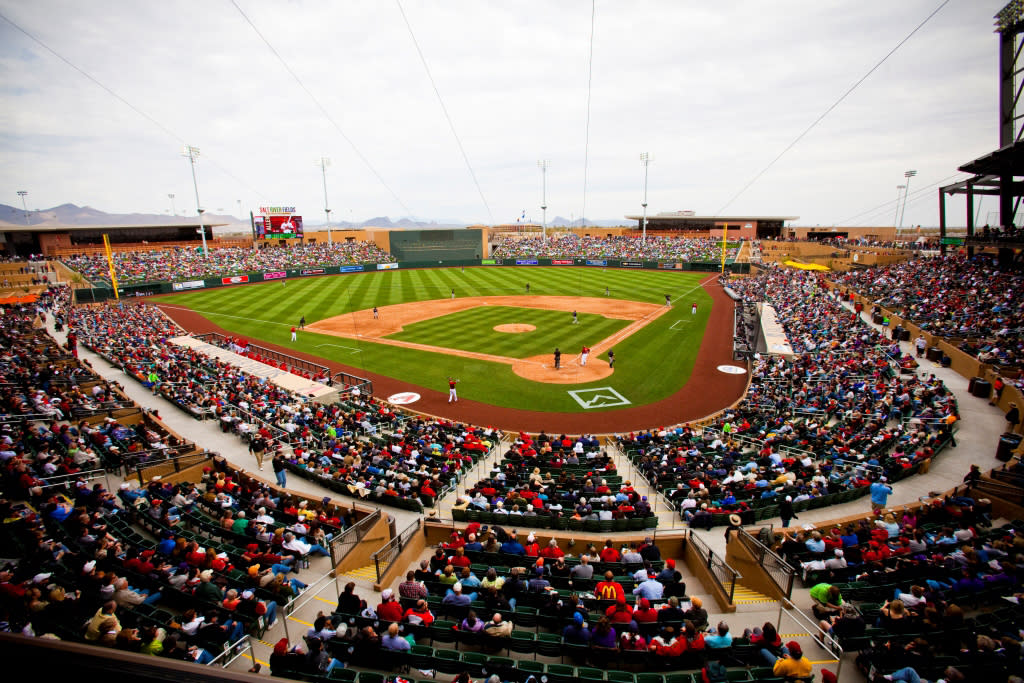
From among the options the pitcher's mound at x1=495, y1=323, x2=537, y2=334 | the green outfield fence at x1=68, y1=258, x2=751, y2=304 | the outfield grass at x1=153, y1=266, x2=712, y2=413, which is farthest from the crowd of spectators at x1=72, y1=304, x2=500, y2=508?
the green outfield fence at x1=68, y1=258, x2=751, y2=304

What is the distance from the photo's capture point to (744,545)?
33.3 feet

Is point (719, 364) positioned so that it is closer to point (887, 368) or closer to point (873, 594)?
point (887, 368)

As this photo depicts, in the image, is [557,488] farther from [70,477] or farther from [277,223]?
[277,223]

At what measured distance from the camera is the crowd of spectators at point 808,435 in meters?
13.3

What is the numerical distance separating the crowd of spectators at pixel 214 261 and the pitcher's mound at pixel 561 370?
5142 centimetres

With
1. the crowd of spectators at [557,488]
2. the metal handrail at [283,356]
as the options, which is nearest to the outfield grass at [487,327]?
the metal handrail at [283,356]

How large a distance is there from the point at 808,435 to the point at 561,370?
45.2 feet

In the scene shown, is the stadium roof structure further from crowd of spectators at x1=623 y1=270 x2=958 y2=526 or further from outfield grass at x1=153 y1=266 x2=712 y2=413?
crowd of spectators at x1=623 y1=270 x2=958 y2=526

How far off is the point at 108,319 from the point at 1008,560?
46.6 metres

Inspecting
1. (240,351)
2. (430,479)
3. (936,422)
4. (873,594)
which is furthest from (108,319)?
(936,422)

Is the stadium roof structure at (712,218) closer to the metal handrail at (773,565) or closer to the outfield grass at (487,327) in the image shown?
the outfield grass at (487,327)

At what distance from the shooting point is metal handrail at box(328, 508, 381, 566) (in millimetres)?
10031

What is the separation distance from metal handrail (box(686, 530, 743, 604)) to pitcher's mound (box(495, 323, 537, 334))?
26720 millimetres

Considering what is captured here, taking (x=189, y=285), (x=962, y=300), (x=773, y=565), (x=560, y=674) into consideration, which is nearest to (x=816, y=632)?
(x=773, y=565)
